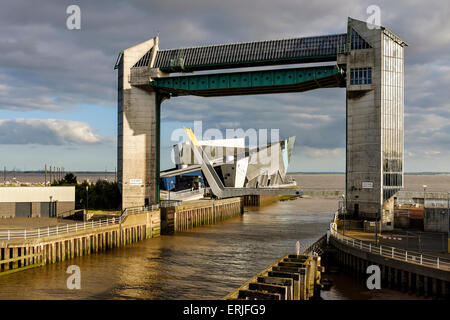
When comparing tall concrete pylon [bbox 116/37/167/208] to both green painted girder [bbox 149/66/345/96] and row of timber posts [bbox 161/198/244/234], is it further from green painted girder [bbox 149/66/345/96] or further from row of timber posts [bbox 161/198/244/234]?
row of timber posts [bbox 161/198/244/234]

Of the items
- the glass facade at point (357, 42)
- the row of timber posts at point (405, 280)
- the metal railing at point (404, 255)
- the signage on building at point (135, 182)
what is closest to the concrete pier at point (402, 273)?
the row of timber posts at point (405, 280)

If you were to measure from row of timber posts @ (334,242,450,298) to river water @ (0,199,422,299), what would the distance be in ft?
2.99

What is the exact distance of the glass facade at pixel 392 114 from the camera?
4812 cm

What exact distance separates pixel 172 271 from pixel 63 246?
33.0 feet

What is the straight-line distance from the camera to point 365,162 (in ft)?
159

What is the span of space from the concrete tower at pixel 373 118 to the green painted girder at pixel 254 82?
346 cm

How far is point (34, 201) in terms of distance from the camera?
54000 millimetres

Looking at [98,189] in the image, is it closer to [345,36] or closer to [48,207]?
[48,207]

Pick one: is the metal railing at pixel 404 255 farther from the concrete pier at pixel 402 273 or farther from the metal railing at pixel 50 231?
the metal railing at pixel 50 231

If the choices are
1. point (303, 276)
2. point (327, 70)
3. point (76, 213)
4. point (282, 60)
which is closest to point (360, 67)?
point (327, 70)

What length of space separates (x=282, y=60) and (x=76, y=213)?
3220cm

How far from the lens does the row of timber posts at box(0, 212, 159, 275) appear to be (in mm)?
32406

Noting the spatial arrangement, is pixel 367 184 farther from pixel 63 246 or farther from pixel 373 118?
pixel 63 246

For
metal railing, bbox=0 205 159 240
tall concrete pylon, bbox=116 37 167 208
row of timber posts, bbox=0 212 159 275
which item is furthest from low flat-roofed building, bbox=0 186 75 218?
row of timber posts, bbox=0 212 159 275
